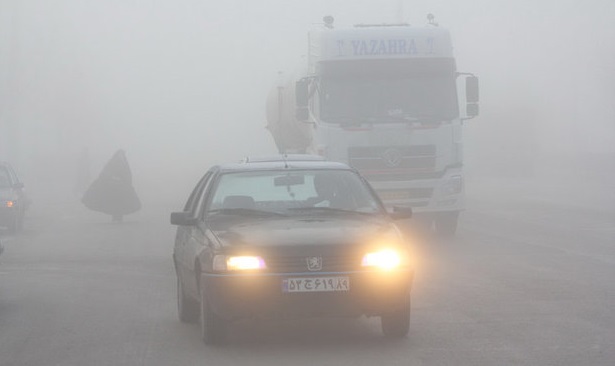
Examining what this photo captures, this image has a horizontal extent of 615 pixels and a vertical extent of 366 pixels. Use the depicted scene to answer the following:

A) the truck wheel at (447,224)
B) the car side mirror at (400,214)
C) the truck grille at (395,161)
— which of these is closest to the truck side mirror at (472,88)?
the truck grille at (395,161)

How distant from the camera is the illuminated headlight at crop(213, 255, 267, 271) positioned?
9656 millimetres

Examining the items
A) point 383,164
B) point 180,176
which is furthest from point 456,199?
point 180,176

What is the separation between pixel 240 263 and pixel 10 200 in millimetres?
17802

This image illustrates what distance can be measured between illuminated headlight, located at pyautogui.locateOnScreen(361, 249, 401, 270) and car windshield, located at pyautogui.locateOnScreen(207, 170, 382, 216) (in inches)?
42.8

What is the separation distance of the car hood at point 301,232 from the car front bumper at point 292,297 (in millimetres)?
265

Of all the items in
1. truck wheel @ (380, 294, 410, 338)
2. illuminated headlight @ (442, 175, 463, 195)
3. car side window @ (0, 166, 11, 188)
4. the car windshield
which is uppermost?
the car windshield

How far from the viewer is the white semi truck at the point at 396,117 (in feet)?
71.2

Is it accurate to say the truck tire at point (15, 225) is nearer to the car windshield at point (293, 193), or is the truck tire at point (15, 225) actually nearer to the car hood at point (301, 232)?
the car windshield at point (293, 193)

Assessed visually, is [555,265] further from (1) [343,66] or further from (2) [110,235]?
(2) [110,235]

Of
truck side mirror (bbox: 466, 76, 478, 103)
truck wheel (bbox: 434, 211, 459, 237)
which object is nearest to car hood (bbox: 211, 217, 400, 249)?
truck wheel (bbox: 434, 211, 459, 237)

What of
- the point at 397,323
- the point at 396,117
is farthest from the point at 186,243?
the point at 396,117

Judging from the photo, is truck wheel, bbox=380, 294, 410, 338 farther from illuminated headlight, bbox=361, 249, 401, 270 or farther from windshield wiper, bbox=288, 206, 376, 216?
windshield wiper, bbox=288, 206, 376, 216

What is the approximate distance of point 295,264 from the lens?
9.62m

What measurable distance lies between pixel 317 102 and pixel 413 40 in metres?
1.92
